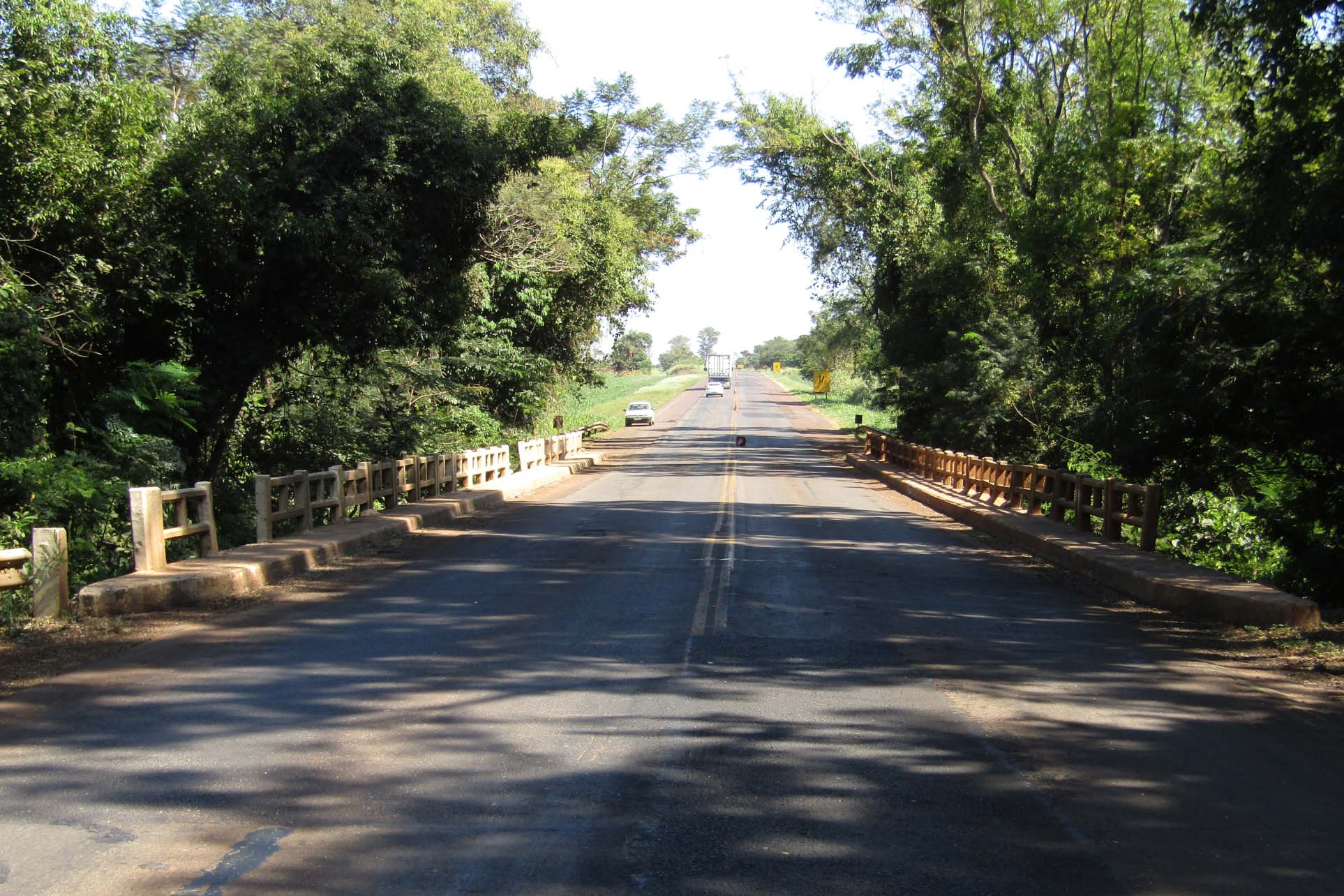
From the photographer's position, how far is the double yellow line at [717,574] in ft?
33.2

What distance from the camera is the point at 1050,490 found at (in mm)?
20906

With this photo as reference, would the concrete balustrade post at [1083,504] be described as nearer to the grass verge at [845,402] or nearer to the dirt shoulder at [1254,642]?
the dirt shoulder at [1254,642]

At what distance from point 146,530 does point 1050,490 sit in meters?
15.6

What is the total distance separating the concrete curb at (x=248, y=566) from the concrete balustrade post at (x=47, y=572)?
0.73ft

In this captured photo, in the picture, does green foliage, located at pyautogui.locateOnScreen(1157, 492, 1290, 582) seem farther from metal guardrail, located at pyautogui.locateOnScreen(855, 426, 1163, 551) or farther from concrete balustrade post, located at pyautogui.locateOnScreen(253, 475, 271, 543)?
concrete balustrade post, located at pyautogui.locateOnScreen(253, 475, 271, 543)

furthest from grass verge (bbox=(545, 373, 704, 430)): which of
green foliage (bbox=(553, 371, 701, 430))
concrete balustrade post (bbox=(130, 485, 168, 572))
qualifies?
concrete balustrade post (bbox=(130, 485, 168, 572))

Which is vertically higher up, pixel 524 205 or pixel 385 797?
pixel 524 205

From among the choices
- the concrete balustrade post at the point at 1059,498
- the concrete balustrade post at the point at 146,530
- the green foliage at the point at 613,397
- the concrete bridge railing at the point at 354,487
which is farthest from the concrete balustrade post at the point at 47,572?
the green foliage at the point at 613,397

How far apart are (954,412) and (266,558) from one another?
86.5ft

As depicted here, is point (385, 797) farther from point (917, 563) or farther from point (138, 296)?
point (138, 296)

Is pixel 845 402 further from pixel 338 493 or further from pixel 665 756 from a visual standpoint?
pixel 665 756

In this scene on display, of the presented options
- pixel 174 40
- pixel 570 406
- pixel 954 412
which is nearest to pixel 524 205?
pixel 174 40

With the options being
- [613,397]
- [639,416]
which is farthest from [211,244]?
[613,397]

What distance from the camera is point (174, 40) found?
103 ft
